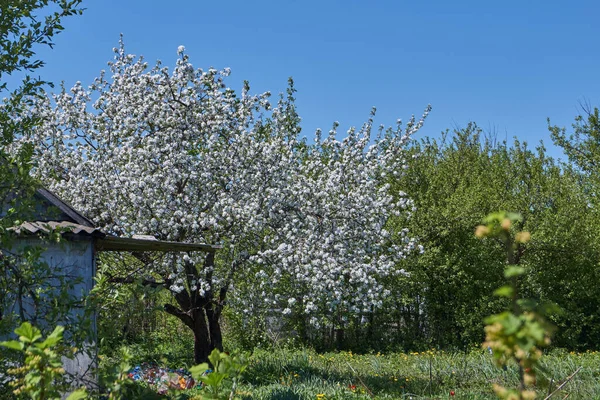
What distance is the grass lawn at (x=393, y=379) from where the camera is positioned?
309 inches

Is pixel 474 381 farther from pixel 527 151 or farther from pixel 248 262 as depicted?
pixel 527 151

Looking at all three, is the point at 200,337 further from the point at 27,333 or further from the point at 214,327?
the point at 27,333

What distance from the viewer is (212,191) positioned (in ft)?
37.0

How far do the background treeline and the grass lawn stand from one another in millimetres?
3836

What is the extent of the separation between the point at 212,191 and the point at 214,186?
0.11 m

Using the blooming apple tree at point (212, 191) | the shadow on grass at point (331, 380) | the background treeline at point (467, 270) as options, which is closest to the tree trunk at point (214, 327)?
the blooming apple tree at point (212, 191)

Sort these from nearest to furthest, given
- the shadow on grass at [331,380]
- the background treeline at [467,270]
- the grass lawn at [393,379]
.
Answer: the grass lawn at [393,379]
the shadow on grass at [331,380]
the background treeline at [467,270]

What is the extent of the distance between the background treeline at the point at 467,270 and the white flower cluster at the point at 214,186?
410 centimetres

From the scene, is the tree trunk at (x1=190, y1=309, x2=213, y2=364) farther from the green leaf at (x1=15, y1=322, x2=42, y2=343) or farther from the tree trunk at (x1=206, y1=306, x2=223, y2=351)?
the green leaf at (x1=15, y1=322, x2=42, y2=343)

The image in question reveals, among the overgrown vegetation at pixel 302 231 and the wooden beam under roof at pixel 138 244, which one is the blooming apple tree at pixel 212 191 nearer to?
the overgrown vegetation at pixel 302 231

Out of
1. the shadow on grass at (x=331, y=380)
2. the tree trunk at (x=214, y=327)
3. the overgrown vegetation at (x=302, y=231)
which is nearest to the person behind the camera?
the shadow on grass at (x=331, y=380)

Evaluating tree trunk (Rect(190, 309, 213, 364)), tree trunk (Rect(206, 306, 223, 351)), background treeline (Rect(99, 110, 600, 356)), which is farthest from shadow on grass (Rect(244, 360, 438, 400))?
background treeline (Rect(99, 110, 600, 356))

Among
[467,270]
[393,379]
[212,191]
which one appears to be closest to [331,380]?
[393,379]

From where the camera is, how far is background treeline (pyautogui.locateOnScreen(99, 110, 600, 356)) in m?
15.8
